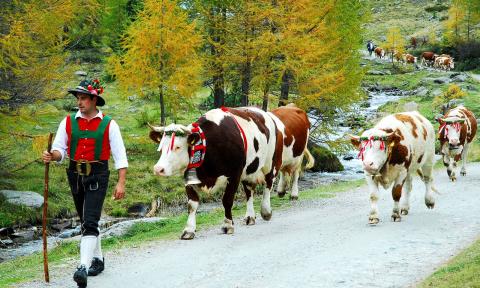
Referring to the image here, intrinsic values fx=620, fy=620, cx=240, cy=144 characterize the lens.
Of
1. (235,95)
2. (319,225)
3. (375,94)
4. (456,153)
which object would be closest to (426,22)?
(375,94)

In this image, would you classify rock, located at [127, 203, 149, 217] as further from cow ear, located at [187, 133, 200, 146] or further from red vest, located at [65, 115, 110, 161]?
red vest, located at [65, 115, 110, 161]

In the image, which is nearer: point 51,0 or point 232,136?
point 232,136

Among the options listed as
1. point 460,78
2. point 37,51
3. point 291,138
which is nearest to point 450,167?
point 291,138

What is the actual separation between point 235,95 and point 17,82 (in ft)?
32.3

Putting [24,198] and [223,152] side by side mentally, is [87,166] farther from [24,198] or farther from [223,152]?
[24,198]

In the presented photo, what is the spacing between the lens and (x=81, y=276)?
632 centimetres

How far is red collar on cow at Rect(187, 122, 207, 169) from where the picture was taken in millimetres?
9227

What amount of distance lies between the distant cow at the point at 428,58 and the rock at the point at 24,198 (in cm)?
4953

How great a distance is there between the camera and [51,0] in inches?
620

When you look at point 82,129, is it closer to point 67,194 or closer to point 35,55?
point 35,55

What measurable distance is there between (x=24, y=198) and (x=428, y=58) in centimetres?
5092

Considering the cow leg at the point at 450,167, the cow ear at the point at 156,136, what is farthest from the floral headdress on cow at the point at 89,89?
the cow leg at the point at 450,167

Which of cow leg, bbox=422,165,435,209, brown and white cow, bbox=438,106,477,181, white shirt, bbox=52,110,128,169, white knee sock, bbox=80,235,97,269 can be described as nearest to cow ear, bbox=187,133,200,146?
white shirt, bbox=52,110,128,169

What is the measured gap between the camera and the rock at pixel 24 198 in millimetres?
15680
